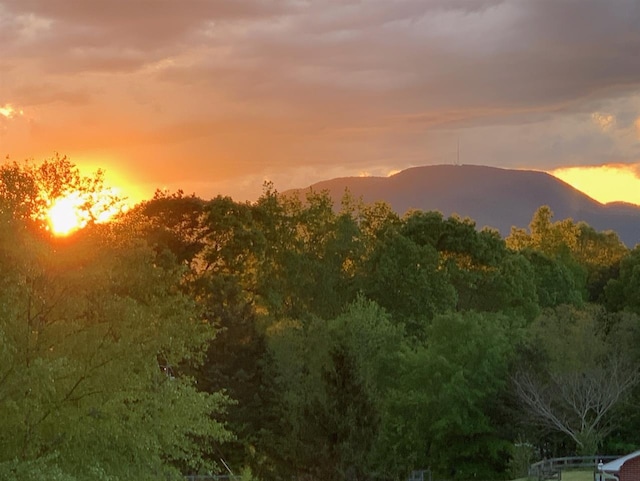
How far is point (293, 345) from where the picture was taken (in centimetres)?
6312

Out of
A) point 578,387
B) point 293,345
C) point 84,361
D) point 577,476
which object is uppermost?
point 84,361

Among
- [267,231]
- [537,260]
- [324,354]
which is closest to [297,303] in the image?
[267,231]

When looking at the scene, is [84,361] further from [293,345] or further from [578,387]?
[578,387]

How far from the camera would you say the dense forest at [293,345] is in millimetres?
26406

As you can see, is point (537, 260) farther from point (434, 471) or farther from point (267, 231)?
point (434, 471)

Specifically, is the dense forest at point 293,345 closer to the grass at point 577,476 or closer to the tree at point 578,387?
the tree at point 578,387

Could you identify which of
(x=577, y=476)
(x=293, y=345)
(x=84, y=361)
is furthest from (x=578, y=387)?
(x=84, y=361)

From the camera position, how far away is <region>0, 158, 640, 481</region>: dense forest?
2641 centimetres

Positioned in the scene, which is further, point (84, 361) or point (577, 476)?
point (577, 476)

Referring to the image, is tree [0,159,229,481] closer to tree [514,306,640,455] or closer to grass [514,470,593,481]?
grass [514,470,593,481]

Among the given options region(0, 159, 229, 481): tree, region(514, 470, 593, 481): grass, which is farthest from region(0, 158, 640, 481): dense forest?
region(514, 470, 593, 481): grass

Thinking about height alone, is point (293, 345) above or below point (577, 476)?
above

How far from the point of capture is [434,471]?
61.3 metres

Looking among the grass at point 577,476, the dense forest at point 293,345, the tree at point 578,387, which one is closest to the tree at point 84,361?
the dense forest at point 293,345
